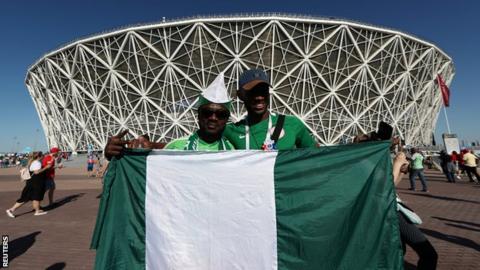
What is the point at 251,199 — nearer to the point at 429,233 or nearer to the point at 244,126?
the point at 244,126

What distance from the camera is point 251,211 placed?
2.33 m

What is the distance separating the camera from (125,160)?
2471mm

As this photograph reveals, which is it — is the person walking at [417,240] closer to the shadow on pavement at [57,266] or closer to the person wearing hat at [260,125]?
the person wearing hat at [260,125]

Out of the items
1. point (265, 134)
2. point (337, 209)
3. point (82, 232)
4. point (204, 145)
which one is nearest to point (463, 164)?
point (337, 209)

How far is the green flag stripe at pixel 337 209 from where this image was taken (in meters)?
2.19

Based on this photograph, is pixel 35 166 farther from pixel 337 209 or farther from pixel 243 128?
pixel 337 209

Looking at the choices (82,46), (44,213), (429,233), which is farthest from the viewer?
(82,46)

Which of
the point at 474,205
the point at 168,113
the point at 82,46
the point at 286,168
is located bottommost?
the point at 474,205

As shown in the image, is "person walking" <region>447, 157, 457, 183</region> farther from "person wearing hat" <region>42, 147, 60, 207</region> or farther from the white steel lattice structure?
the white steel lattice structure

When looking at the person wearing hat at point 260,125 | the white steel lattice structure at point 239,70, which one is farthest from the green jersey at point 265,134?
the white steel lattice structure at point 239,70

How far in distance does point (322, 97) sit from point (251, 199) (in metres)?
34.6

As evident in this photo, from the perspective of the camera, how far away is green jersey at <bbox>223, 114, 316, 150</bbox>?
2.47 metres

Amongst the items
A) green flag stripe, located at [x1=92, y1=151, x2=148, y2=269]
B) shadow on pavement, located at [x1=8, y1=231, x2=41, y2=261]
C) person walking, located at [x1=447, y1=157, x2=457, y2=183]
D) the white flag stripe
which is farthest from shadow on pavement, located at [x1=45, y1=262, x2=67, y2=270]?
person walking, located at [x1=447, y1=157, x2=457, y2=183]

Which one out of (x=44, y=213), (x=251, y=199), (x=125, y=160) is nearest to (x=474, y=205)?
(x=251, y=199)
